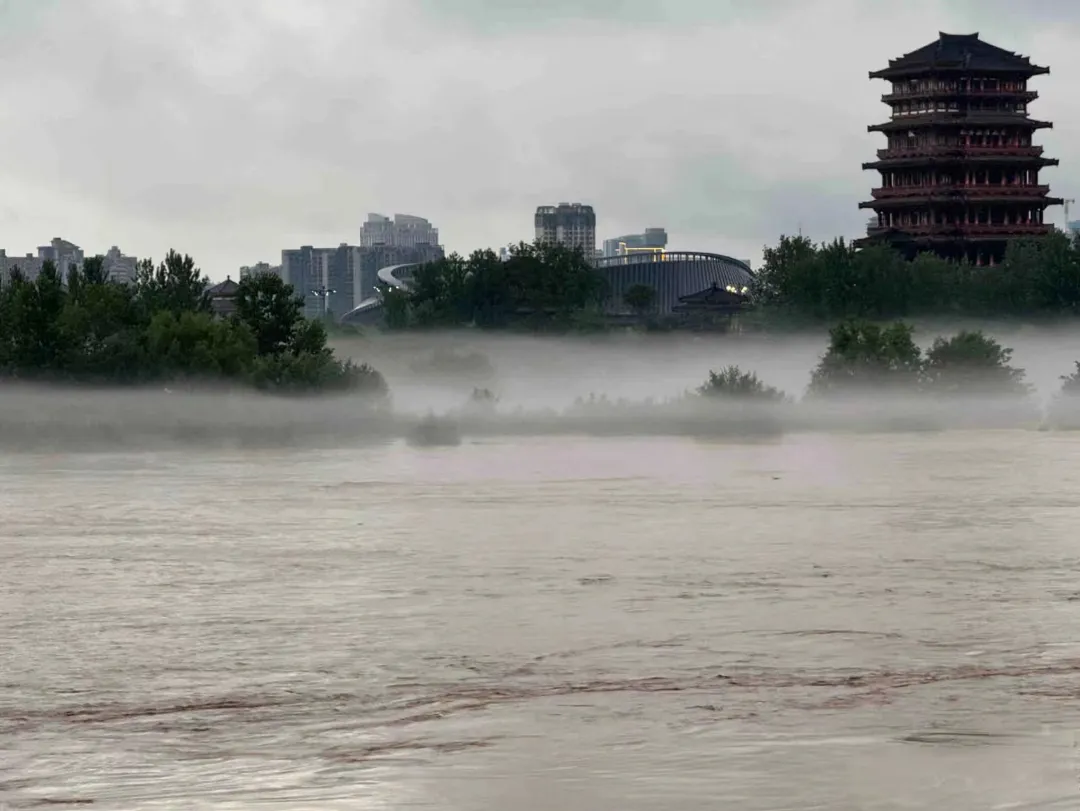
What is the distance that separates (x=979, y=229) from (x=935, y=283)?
852 centimetres

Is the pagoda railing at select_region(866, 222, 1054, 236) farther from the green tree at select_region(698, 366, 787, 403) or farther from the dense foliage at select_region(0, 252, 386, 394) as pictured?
the dense foliage at select_region(0, 252, 386, 394)

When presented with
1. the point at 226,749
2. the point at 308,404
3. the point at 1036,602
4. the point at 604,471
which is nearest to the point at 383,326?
the point at 308,404

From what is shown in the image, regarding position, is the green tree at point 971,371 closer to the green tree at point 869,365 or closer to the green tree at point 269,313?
the green tree at point 869,365

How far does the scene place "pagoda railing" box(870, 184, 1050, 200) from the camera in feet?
472

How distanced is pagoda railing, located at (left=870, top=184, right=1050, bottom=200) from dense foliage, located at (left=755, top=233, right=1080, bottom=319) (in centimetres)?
361

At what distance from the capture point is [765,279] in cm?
16075

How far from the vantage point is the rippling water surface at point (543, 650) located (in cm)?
2405

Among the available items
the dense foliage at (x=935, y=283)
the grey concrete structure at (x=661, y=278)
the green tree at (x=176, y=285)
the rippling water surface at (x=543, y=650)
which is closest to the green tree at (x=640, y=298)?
the grey concrete structure at (x=661, y=278)

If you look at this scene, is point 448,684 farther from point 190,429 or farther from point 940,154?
point 940,154

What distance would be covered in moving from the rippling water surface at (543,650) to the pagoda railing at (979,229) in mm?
82933

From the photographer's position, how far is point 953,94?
477 ft

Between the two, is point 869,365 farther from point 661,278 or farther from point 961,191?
point 661,278

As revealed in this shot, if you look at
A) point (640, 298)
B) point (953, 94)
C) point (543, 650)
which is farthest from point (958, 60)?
point (543, 650)

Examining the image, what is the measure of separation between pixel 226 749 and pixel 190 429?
234ft
